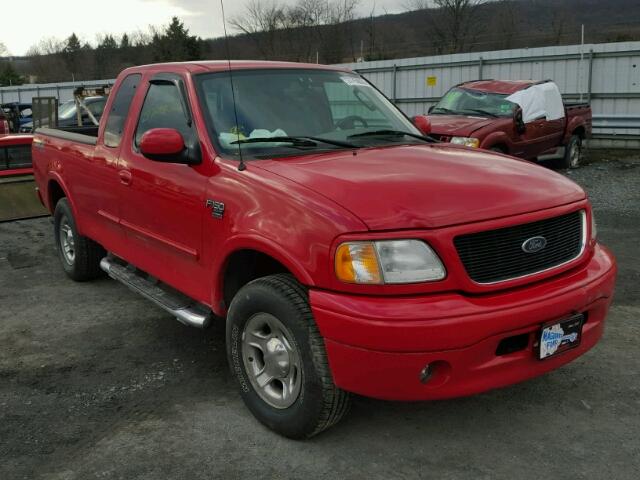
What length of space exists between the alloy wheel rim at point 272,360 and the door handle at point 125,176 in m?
1.63

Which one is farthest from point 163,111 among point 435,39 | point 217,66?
point 435,39

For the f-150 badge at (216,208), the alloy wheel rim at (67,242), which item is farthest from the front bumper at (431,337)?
the alloy wheel rim at (67,242)

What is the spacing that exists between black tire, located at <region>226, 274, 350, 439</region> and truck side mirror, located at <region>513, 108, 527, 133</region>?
29.2ft

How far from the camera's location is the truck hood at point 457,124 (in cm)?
1012

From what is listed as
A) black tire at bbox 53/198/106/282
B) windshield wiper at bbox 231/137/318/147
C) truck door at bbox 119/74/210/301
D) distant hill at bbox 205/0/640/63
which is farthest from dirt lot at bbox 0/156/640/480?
distant hill at bbox 205/0/640/63

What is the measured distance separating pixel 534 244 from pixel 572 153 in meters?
11.2

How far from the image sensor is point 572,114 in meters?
13.2

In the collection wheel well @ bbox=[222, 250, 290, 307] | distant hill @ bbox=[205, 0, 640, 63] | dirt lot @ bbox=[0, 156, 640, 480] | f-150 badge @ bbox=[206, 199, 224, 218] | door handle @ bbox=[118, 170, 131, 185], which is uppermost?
distant hill @ bbox=[205, 0, 640, 63]

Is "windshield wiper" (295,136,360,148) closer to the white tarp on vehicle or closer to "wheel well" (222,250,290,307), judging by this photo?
"wheel well" (222,250,290,307)

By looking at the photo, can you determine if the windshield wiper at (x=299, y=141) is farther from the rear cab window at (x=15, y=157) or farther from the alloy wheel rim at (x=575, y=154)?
the alloy wheel rim at (x=575, y=154)

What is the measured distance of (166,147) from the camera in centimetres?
356

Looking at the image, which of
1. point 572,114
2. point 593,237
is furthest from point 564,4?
point 593,237

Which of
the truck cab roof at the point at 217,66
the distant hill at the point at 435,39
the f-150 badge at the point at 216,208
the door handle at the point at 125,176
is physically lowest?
the f-150 badge at the point at 216,208

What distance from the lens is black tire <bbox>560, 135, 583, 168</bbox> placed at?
13.0 meters
